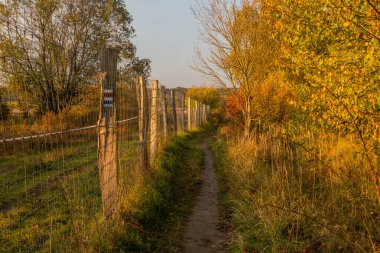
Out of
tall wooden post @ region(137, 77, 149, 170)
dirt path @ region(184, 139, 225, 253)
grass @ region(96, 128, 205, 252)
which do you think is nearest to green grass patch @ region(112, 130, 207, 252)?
grass @ region(96, 128, 205, 252)

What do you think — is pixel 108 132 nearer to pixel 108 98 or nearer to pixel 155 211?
pixel 108 98

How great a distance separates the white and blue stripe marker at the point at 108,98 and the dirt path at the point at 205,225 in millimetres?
2429

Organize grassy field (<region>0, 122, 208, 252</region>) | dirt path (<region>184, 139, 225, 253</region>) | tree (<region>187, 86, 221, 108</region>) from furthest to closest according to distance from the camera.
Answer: tree (<region>187, 86, 221, 108</region>) → dirt path (<region>184, 139, 225, 253</region>) → grassy field (<region>0, 122, 208, 252</region>)

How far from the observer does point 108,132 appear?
189 inches

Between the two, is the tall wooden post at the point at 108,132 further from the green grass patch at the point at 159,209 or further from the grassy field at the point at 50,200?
the green grass patch at the point at 159,209

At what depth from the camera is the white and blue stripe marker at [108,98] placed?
4738mm

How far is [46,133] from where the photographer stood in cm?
312

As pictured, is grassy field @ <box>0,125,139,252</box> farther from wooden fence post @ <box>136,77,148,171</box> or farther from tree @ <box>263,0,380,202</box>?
tree @ <box>263,0,380,202</box>

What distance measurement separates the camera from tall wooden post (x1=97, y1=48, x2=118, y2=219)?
184 inches

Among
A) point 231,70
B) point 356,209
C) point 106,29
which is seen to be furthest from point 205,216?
point 106,29

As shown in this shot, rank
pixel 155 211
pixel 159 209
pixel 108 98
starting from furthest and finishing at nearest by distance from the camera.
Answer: pixel 159 209 → pixel 155 211 → pixel 108 98

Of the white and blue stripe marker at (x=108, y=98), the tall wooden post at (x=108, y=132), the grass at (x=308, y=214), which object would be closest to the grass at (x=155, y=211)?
the tall wooden post at (x=108, y=132)

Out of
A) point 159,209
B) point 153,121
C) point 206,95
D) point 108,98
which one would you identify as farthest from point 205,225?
point 206,95

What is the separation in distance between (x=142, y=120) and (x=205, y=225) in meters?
2.69
